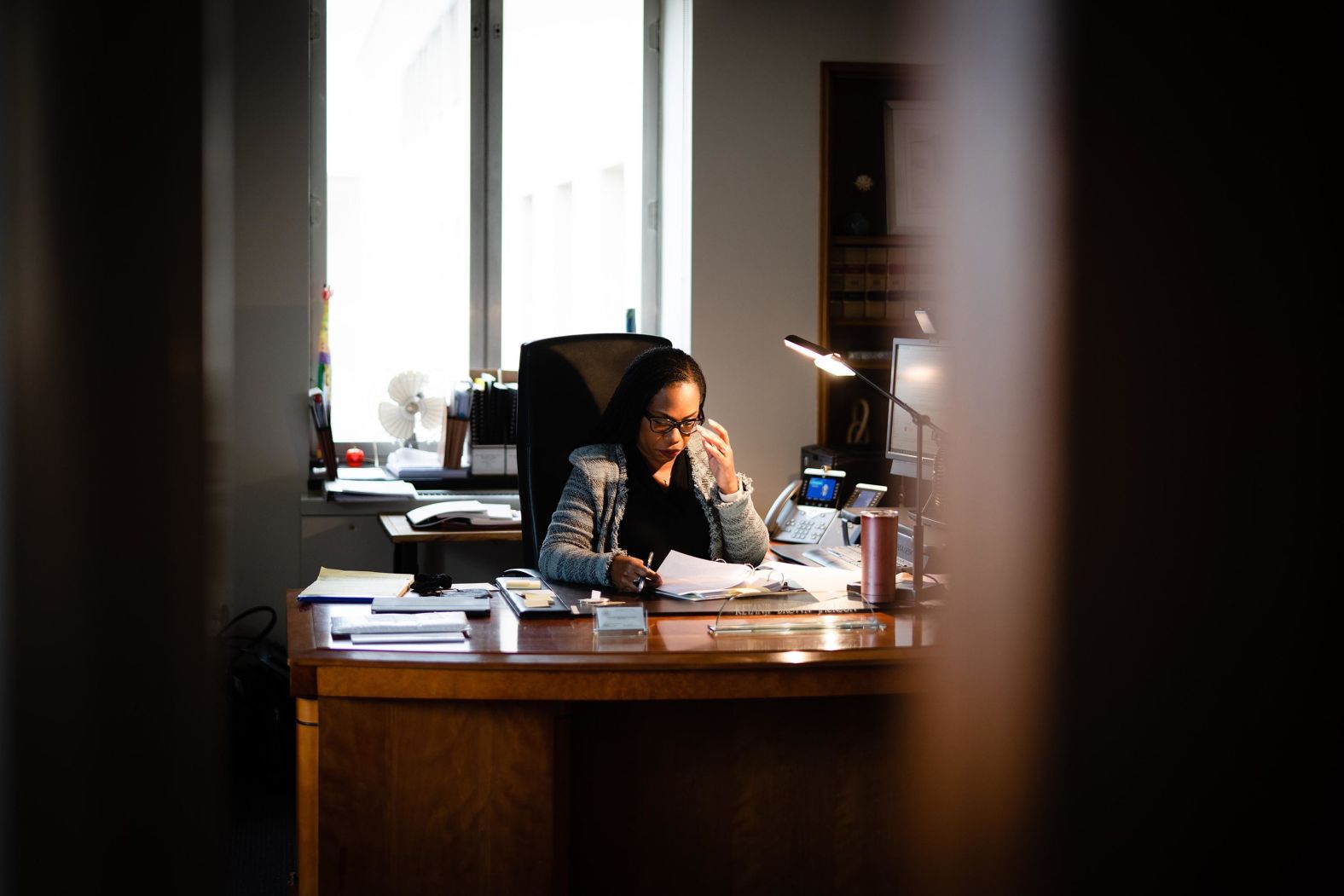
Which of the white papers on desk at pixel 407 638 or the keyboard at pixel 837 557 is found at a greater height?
the keyboard at pixel 837 557

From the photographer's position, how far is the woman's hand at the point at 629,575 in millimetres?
2086

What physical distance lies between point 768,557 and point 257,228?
181 centimetres

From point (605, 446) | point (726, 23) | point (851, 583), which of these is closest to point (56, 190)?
point (851, 583)

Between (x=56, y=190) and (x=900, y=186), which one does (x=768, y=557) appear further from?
(x=56, y=190)

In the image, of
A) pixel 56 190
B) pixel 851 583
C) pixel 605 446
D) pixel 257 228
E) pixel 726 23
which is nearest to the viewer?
pixel 56 190

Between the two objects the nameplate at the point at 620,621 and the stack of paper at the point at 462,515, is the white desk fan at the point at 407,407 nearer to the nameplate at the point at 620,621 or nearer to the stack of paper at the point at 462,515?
the stack of paper at the point at 462,515

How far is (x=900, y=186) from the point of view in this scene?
12.5 ft

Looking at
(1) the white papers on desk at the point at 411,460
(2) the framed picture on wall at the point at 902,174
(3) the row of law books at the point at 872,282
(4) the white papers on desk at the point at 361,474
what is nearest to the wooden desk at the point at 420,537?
(4) the white papers on desk at the point at 361,474

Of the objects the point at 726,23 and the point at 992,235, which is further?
the point at 726,23

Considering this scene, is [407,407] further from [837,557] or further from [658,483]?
[837,557]

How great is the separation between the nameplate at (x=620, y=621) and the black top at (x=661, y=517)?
699 mm

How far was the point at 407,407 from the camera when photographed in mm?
3650

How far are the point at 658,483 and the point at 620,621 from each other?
83cm

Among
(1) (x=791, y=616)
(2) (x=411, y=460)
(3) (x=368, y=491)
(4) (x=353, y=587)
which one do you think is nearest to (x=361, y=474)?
(2) (x=411, y=460)
